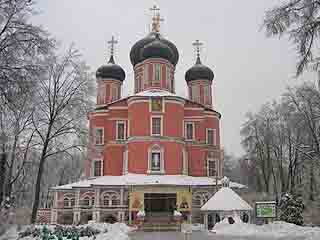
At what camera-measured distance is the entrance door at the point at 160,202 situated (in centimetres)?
2965

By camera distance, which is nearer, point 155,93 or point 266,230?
point 266,230

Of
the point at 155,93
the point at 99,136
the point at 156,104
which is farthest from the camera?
the point at 99,136

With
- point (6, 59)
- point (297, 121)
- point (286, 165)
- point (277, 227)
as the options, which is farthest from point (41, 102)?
point (286, 165)

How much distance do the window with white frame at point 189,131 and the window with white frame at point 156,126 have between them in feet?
12.7

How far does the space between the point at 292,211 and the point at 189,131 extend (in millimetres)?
12986

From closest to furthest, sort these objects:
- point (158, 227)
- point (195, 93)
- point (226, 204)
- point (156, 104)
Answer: point (226, 204) → point (158, 227) → point (156, 104) → point (195, 93)

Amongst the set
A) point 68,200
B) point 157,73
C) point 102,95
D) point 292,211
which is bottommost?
point 292,211

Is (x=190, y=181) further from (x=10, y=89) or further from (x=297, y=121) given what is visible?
(x=10, y=89)

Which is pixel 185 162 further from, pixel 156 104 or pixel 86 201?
pixel 86 201

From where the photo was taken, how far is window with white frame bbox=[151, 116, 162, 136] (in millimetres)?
31062

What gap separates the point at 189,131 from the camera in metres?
34.6

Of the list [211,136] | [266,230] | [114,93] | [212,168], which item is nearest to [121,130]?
[114,93]

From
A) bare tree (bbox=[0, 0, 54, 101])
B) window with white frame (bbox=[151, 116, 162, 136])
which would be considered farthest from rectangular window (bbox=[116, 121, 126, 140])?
bare tree (bbox=[0, 0, 54, 101])

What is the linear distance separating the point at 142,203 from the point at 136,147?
4751 millimetres
